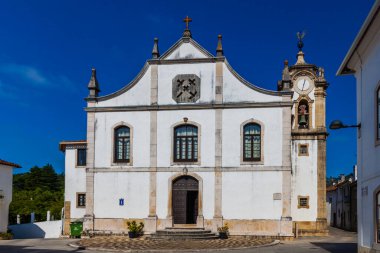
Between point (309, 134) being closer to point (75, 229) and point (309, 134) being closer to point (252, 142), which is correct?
point (252, 142)

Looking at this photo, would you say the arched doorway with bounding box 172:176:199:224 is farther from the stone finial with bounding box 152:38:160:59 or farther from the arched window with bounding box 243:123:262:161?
the stone finial with bounding box 152:38:160:59

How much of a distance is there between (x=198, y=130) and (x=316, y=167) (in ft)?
26.7

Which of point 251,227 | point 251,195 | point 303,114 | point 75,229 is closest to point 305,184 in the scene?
point 303,114

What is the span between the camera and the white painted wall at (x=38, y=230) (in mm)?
34188

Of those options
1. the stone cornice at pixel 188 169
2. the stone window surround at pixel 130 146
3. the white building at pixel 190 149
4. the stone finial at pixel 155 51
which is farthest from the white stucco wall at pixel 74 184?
the stone finial at pixel 155 51

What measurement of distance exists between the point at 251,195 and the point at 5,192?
51.6ft

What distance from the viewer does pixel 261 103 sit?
2680 cm

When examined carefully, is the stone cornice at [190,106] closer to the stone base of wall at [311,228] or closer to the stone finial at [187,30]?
the stone finial at [187,30]

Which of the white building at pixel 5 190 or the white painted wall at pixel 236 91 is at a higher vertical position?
the white painted wall at pixel 236 91

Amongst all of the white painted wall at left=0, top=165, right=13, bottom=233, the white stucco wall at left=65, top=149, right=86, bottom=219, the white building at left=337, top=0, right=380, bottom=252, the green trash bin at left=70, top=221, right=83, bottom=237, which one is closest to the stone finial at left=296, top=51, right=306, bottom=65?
the white stucco wall at left=65, top=149, right=86, bottom=219

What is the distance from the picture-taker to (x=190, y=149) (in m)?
27.3

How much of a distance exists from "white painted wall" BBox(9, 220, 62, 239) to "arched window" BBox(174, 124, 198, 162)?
11.2 metres

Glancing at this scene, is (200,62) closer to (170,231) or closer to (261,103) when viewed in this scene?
(261,103)

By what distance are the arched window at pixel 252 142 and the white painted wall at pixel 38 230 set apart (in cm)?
1418
